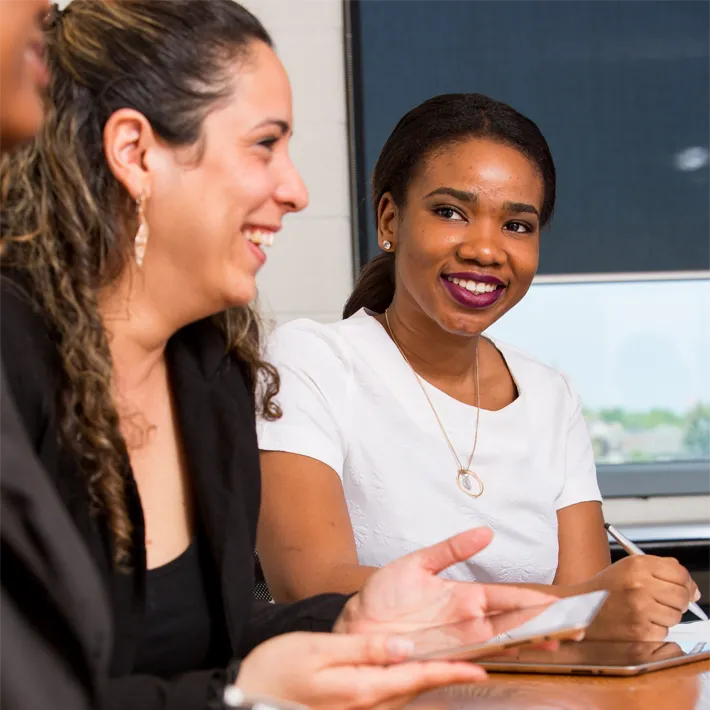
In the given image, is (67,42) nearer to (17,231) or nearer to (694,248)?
(17,231)

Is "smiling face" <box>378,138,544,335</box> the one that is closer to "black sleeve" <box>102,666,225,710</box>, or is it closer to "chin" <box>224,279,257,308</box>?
"chin" <box>224,279,257,308</box>

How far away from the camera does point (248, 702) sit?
101 centimetres

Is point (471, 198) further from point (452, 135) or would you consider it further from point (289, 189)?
point (289, 189)

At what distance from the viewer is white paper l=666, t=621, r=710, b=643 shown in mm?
1454

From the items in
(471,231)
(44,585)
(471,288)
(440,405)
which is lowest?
(440,405)

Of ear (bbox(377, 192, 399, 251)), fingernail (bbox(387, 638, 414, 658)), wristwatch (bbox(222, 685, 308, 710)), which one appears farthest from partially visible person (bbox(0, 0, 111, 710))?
ear (bbox(377, 192, 399, 251))

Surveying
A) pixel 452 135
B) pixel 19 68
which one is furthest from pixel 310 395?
pixel 19 68

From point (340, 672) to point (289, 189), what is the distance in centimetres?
67

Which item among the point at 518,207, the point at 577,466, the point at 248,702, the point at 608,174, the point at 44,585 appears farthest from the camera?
the point at 608,174

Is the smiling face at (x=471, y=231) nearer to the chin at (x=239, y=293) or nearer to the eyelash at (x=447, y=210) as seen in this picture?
the eyelash at (x=447, y=210)

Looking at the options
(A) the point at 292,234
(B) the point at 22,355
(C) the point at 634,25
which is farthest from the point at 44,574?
(C) the point at 634,25

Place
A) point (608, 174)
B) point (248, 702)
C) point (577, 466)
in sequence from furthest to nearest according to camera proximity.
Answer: point (608, 174) < point (577, 466) < point (248, 702)

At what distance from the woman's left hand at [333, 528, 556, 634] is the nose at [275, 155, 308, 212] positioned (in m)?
0.49

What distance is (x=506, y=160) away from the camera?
81.0 inches
